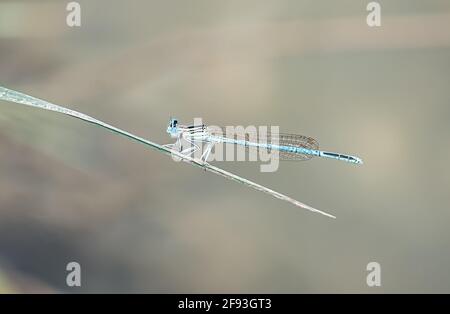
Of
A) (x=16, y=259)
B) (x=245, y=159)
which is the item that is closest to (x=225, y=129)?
(x=245, y=159)

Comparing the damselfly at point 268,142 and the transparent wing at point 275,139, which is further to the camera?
the transparent wing at point 275,139

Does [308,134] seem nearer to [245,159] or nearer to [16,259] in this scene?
[245,159]

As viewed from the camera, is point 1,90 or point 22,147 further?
point 22,147

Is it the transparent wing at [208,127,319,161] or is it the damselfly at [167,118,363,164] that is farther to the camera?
the transparent wing at [208,127,319,161]

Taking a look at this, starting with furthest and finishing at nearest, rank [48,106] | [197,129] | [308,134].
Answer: [308,134] < [197,129] < [48,106]
